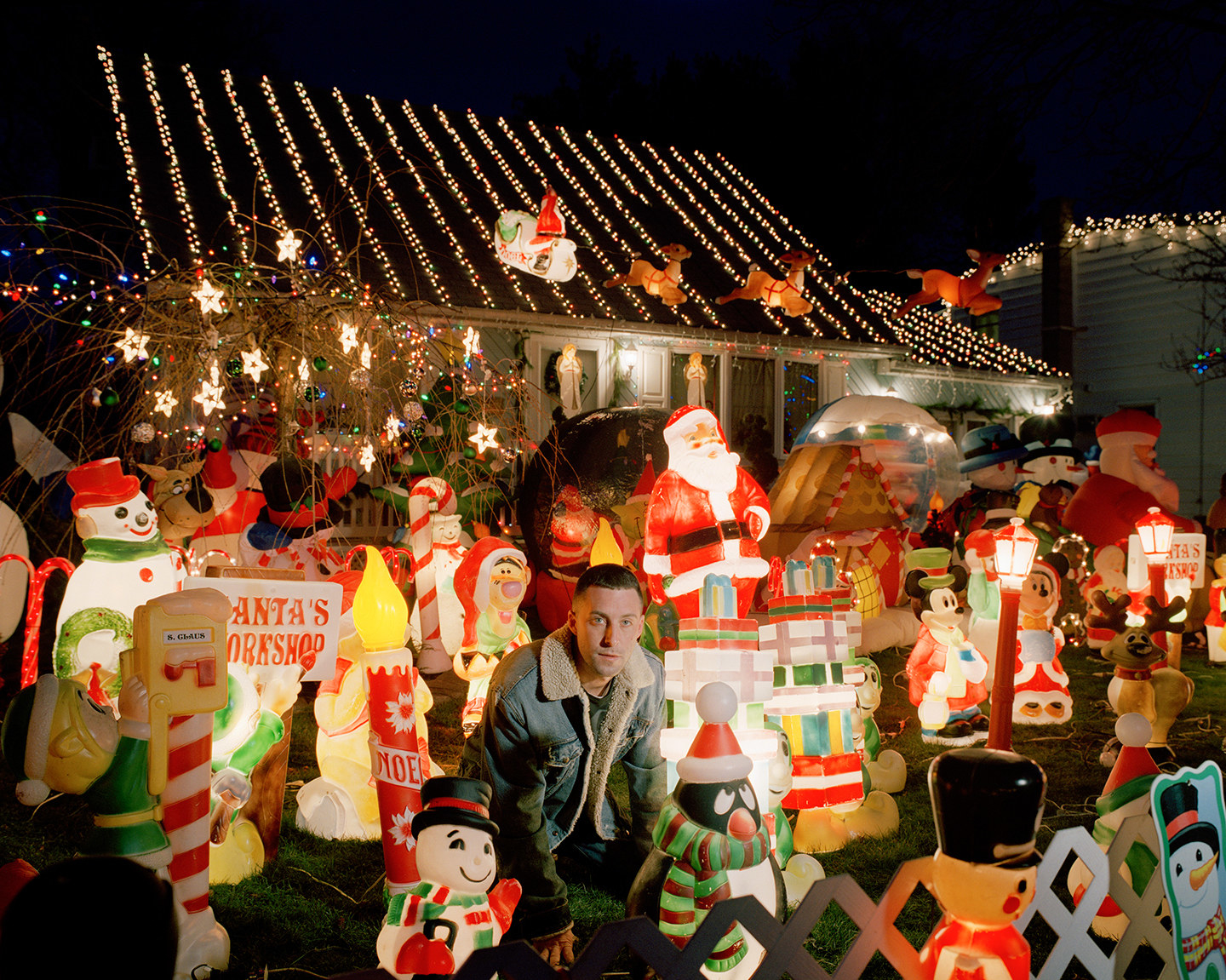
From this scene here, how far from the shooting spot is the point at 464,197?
12.4 meters

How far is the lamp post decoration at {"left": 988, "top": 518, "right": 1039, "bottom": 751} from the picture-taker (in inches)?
145

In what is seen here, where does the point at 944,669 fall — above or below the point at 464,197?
below

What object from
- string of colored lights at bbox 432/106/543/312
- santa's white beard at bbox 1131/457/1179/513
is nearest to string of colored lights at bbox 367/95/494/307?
string of colored lights at bbox 432/106/543/312

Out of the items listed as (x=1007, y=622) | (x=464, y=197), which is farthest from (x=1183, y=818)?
(x=464, y=197)

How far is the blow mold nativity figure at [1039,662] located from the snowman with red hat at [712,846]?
4251 mm

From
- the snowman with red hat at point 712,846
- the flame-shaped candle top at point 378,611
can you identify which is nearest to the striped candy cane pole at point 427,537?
the flame-shaped candle top at point 378,611

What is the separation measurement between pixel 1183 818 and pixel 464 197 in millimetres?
11512

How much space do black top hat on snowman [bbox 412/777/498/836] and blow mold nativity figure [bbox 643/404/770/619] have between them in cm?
236

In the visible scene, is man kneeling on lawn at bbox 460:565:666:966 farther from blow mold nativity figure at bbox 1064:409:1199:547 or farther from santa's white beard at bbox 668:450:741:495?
blow mold nativity figure at bbox 1064:409:1199:547

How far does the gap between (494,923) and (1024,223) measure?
112 feet

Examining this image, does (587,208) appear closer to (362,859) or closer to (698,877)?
(362,859)

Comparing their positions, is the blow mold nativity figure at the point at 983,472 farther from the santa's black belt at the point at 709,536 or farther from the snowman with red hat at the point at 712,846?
the snowman with red hat at the point at 712,846

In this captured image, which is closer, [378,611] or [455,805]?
[455,805]

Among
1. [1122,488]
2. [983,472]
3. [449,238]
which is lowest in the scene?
[1122,488]
